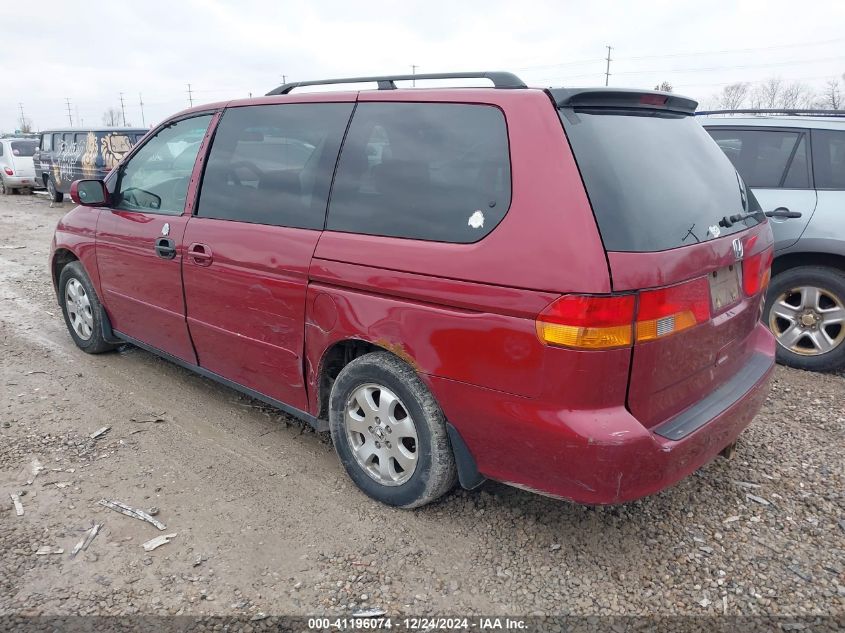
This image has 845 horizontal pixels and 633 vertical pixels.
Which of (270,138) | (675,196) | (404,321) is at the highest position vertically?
(270,138)

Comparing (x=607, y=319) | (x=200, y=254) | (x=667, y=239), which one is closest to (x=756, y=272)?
(x=667, y=239)

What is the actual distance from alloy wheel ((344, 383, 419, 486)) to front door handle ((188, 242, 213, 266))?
116 centimetres

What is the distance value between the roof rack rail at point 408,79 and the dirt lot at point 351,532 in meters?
1.86

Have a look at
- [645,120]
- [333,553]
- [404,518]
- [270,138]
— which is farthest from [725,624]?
[270,138]

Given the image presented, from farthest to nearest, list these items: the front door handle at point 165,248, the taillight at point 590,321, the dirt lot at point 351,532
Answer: the front door handle at point 165,248
the dirt lot at point 351,532
the taillight at point 590,321

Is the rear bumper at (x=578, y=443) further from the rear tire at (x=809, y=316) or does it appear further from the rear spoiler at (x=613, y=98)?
the rear tire at (x=809, y=316)

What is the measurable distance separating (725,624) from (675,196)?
61.9 inches

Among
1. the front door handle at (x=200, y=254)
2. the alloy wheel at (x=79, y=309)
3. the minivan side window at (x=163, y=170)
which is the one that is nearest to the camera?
the front door handle at (x=200, y=254)

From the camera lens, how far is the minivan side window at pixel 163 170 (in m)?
3.64

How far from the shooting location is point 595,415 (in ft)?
6.95

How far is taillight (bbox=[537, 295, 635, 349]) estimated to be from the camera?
2031 mm

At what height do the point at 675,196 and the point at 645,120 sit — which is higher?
the point at 645,120

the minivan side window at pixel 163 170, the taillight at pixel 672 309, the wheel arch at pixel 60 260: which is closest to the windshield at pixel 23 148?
the wheel arch at pixel 60 260

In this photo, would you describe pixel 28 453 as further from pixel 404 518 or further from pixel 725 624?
pixel 725 624
